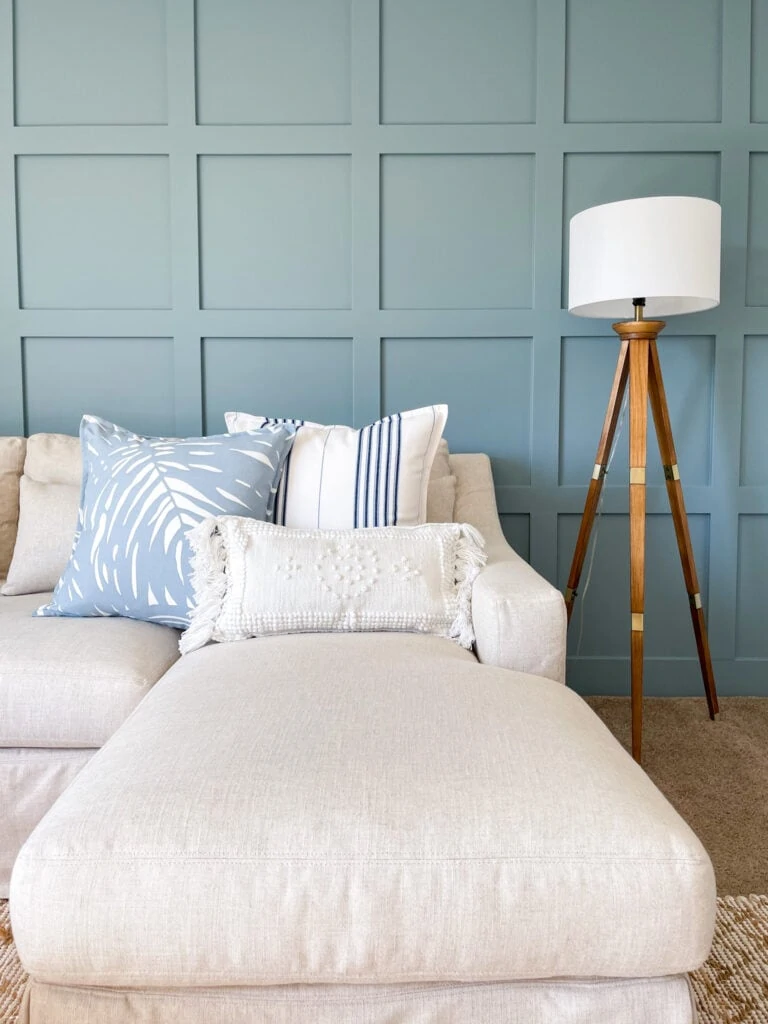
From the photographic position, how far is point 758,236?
2723mm

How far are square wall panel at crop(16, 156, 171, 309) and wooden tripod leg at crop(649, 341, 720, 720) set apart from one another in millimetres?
1444

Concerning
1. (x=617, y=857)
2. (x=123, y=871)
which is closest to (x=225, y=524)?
(x=123, y=871)

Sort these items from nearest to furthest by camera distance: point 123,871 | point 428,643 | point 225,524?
point 123,871, point 428,643, point 225,524

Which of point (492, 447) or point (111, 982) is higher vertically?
point (492, 447)

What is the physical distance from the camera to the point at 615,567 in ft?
9.29

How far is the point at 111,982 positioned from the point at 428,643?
0.88 metres

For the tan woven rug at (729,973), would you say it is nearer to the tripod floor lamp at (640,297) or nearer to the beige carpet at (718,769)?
the beige carpet at (718,769)

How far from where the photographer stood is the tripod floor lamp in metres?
2.23

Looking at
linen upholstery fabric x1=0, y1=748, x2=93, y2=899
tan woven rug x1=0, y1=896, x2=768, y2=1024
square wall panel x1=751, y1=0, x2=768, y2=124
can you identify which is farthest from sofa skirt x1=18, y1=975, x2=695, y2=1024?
square wall panel x1=751, y1=0, x2=768, y2=124

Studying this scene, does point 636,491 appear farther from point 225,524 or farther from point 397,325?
point 225,524

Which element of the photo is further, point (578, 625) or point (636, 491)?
point (578, 625)

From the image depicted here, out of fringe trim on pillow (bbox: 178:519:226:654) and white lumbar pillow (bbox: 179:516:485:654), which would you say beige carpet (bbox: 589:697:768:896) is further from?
fringe trim on pillow (bbox: 178:519:226:654)

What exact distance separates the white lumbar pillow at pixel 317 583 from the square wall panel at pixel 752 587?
4.31 feet

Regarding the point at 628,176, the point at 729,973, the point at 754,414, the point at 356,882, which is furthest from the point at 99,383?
the point at 729,973
